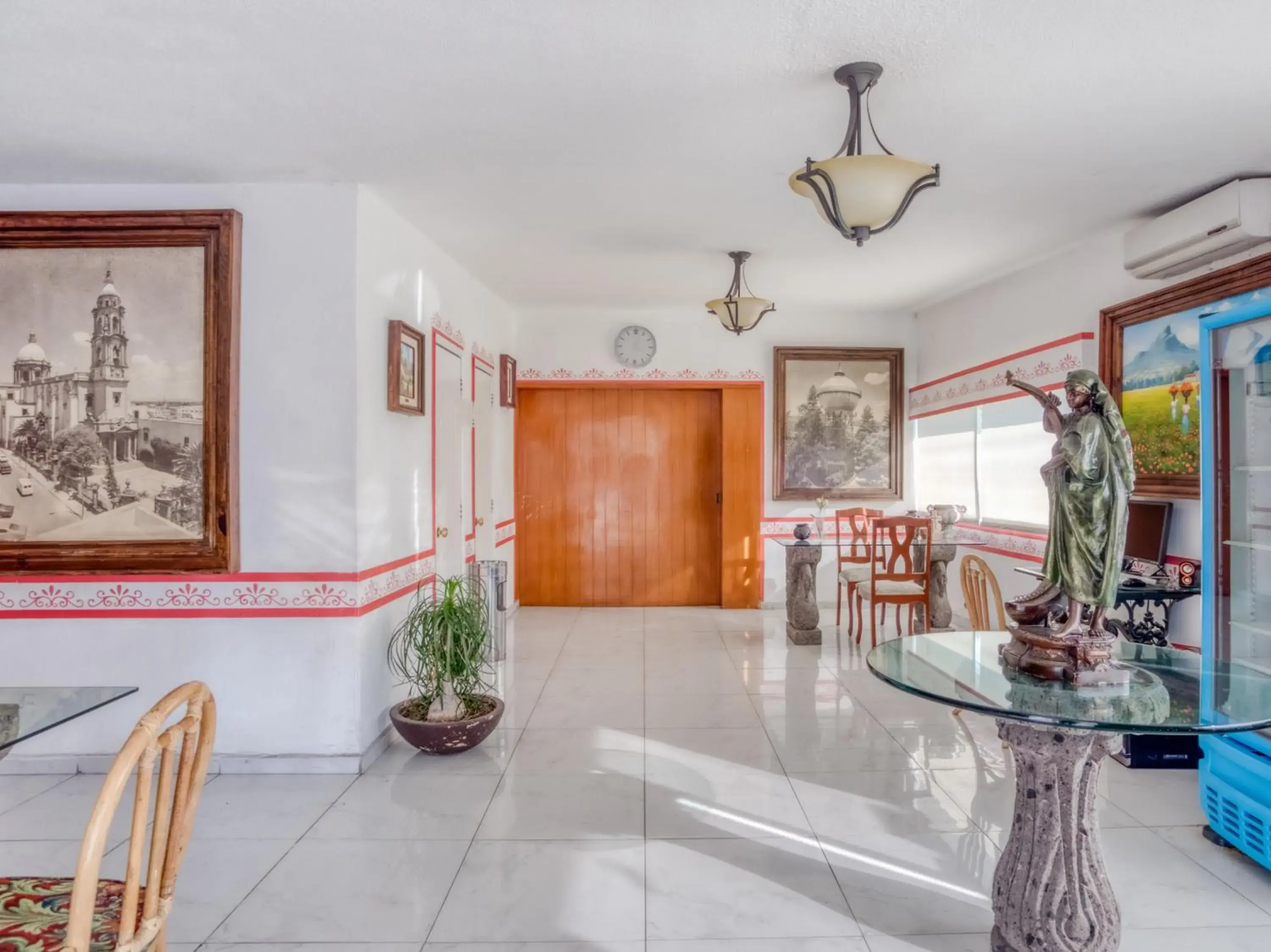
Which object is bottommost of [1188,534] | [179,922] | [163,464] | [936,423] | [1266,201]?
[179,922]

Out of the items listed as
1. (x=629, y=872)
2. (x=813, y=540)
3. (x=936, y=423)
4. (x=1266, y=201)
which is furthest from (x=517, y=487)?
(x=1266, y=201)

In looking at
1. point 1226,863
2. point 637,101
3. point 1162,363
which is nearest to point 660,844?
point 1226,863

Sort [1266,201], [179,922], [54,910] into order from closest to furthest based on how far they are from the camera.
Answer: [54,910] < [179,922] < [1266,201]

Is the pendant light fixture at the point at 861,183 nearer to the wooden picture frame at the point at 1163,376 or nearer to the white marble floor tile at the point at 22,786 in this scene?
the wooden picture frame at the point at 1163,376

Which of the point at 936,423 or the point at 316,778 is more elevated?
the point at 936,423

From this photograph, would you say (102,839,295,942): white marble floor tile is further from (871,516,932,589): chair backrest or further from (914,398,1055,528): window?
(914,398,1055,528): window

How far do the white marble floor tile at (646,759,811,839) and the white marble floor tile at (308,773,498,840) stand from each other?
67 cm

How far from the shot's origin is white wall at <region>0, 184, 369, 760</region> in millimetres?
3320

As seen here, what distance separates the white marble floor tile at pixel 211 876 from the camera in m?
2.19

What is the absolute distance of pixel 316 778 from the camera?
10.6 ft

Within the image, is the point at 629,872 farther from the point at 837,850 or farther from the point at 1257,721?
the point at 1257,721

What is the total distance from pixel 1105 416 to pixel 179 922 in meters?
2.87

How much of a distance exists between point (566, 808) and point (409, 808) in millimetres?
598

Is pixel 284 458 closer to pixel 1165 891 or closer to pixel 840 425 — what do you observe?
pixel 1165 891
